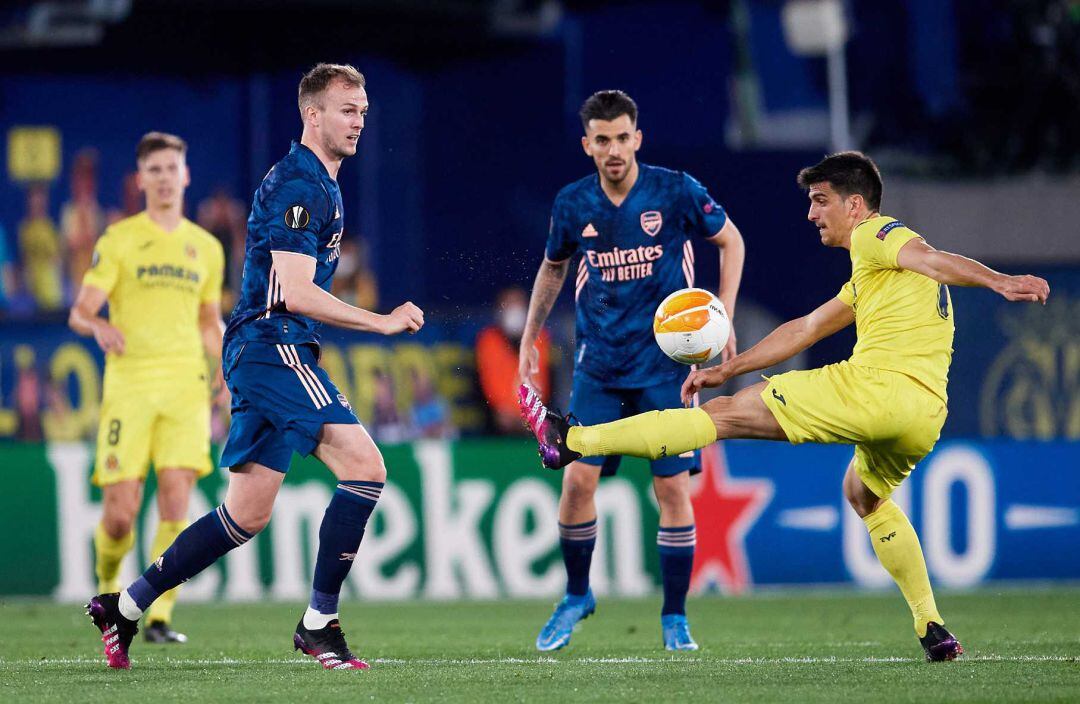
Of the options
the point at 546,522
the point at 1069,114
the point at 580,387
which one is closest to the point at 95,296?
the point at 580,387

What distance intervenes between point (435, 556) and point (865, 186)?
5.72 metres

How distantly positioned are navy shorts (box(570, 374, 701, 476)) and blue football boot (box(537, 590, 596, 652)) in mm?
625

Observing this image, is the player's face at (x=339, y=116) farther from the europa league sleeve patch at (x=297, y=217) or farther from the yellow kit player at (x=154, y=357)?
the yellow kit player at (x=154, y=357)

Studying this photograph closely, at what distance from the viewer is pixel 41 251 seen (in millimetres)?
17125

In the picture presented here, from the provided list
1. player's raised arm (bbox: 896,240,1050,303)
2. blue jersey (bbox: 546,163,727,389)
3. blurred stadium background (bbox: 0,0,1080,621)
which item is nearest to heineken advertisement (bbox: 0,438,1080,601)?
blurred stadium background (bbox: 0,0,1080,621)

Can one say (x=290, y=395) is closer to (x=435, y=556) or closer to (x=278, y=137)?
(x=435, y=556)

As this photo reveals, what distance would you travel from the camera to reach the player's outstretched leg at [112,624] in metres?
6.67

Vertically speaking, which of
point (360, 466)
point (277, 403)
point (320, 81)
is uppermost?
point (320, 81)

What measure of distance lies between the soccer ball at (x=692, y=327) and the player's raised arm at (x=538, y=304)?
87 centimetres

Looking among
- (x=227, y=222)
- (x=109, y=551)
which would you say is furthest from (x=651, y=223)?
(x=227, y=222)

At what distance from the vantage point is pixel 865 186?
6867mm

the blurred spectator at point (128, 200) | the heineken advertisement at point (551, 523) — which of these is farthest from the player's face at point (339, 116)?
the blurred spectator at point (128, 200)

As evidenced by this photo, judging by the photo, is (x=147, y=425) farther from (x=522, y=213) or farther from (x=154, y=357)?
(x=522, y=213)

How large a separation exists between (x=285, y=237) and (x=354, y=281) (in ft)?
30.2
